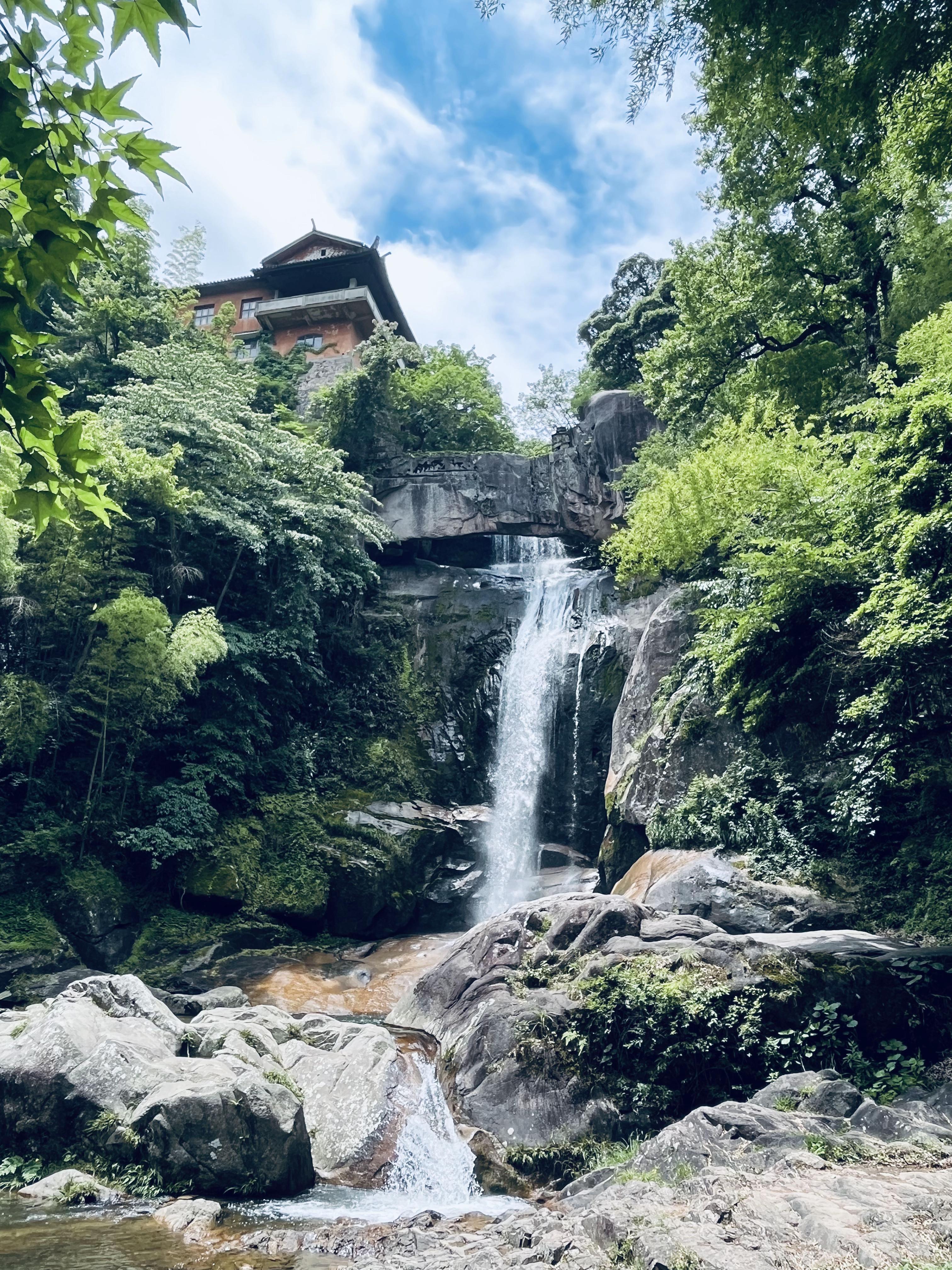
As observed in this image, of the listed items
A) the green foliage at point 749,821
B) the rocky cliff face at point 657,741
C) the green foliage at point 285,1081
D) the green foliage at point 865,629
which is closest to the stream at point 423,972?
the green foliage at point 285,1081

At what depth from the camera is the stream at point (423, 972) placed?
19.6ft

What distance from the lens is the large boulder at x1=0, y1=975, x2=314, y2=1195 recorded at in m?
7.18

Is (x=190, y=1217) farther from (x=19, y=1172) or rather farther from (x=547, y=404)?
(x=547, y=404)

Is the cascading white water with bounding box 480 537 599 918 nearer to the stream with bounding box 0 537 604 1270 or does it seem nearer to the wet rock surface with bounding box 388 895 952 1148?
the stream with bounding box 0 537 604 1270

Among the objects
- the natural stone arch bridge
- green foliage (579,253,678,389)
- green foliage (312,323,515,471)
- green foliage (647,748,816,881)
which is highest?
green foliage (579,253,678,389)

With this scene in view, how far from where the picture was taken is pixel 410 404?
31297mm

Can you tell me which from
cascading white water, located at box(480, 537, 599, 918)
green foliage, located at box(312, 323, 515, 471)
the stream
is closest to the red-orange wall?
green foliage, located at box(312, 323, 515, 471)

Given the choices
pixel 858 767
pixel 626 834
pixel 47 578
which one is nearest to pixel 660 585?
pixel 626 834

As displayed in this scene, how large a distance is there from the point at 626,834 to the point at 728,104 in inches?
440

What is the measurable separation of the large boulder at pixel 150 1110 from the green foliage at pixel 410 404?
21632 millimetres

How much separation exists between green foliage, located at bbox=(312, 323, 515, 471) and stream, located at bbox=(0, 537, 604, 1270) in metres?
5.23

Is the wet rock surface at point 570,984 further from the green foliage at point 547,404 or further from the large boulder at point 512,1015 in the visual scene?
the green foliage at point 547,404

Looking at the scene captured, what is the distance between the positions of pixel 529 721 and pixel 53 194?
2071 cm

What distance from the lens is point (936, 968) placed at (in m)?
7.96
